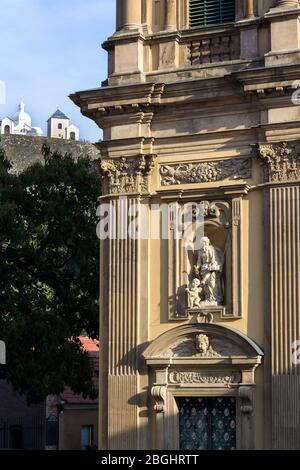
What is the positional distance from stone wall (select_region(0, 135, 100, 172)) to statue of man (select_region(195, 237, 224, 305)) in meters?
48.8

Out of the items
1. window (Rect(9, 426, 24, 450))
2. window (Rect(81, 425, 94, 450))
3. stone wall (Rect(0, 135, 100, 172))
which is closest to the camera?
window (Rect(81, 425, 94, 450))

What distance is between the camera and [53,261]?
98.2 ft

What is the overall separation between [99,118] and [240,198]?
3.43 metres

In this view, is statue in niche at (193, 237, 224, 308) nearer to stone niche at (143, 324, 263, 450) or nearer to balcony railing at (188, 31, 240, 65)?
stone niche at (143, 324, 263, 450)

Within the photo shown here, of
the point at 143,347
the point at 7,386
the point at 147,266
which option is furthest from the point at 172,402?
the point at 7,386

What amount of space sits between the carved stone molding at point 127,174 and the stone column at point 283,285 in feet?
7.85

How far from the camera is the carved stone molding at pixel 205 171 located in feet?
70.4

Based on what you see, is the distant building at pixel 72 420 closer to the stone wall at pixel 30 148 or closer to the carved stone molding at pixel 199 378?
the carved stone molding at pixel 199 378

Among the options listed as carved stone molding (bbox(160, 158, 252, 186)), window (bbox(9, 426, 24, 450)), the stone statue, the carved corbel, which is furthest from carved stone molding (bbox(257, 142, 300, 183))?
window (bbox(9, 426, 24, 450))

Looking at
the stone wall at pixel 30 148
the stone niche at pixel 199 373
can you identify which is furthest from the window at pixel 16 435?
the stone wall at pixel 30 148

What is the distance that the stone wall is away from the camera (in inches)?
2761

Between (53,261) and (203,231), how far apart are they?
907cm

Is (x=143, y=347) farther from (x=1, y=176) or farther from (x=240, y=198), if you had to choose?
(x=1, y=176)

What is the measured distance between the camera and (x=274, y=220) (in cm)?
2086
